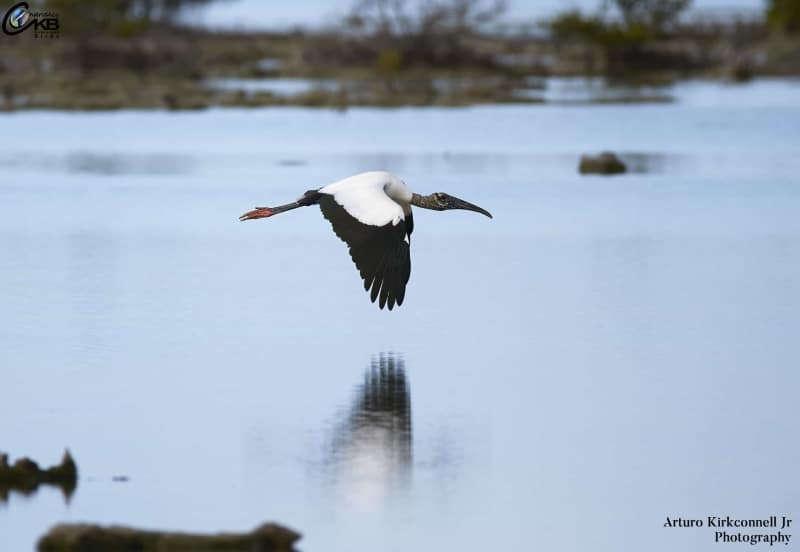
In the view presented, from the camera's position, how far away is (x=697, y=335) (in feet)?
31.0

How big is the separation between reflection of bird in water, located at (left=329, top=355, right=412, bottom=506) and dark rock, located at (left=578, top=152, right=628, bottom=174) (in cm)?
1208

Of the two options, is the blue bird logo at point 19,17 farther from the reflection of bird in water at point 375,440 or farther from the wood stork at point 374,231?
the reflection of bird in water at point 375,440

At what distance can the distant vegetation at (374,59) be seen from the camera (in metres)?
36.2

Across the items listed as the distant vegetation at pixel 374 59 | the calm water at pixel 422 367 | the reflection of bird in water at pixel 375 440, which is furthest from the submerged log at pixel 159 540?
the distant vegetation at pixel 374 59

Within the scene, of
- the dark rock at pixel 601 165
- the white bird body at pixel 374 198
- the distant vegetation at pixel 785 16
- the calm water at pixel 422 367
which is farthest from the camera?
the distant vegetation at pixel 785 16

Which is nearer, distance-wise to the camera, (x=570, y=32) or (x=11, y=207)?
(x=11, y=207)

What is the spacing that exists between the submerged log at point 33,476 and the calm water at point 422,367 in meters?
0.09

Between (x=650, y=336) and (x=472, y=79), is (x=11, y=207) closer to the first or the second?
(x=650, y=336)

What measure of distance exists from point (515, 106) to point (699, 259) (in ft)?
70.7

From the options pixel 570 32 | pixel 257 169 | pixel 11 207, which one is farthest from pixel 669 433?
pixel 570 32

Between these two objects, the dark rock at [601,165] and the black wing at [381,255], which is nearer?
the black wing at [381,255]

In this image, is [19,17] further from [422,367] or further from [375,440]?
[375,440]

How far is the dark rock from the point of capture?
2020cm

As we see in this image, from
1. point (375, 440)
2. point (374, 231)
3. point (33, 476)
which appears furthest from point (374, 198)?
point (33, 476)
